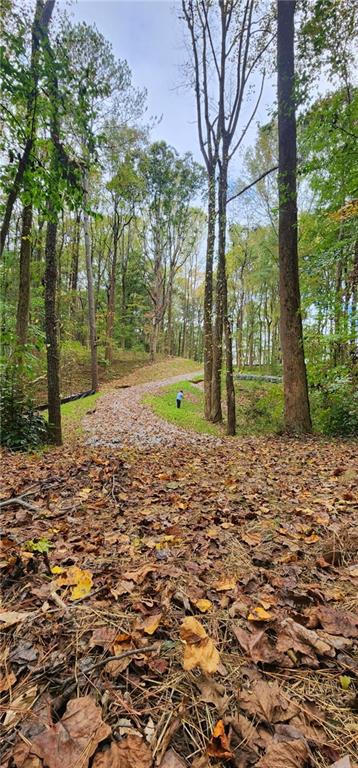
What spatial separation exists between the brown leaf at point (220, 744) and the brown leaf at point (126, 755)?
158 mm

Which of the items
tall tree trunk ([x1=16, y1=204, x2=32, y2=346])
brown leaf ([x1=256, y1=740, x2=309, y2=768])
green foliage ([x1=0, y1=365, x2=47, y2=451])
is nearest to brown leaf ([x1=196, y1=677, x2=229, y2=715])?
brown leaf ([x1=256, y1=740, x2=309, y2=768])

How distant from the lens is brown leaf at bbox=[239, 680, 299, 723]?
0.93 metres

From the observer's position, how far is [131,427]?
30.3ft

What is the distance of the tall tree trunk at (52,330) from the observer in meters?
6.04

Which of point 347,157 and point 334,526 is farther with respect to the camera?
point 347,157

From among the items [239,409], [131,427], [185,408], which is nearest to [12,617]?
[131,427]

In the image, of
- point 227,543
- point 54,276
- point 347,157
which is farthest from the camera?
point 54,276

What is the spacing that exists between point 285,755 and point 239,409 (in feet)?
36.9

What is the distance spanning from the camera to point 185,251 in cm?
2433

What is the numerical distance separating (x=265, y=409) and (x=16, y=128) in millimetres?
9039

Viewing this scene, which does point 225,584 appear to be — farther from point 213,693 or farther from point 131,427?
point 131,427

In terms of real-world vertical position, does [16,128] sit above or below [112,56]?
below

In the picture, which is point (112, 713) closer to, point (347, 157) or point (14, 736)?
point (14, 736)

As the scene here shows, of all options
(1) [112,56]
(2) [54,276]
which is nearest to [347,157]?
(2) [54,276]
